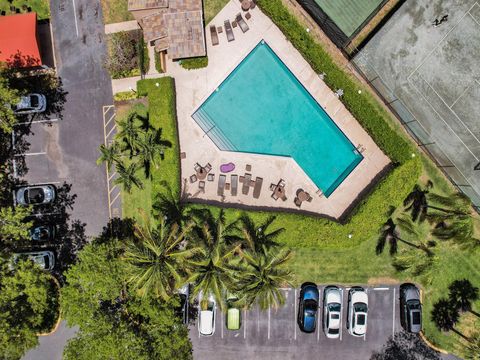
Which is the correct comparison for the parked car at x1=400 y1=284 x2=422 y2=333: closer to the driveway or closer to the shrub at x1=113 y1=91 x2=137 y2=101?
the driveway

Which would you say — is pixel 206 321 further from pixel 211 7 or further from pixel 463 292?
pixel 211 7

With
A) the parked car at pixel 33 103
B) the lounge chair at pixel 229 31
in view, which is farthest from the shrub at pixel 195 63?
the parked car at pixel 33 103

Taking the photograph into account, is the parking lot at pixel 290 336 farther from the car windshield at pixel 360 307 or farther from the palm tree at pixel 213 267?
the palm tree at pixel 213 267

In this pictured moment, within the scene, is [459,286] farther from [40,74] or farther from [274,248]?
[40,74]

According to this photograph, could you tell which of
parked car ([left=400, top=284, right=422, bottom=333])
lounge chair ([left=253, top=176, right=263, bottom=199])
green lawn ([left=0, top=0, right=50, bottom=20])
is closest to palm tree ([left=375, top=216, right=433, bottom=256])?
parked car ([left=400, top=284, right=422, bottom=333])

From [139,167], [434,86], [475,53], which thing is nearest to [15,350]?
[139,167]

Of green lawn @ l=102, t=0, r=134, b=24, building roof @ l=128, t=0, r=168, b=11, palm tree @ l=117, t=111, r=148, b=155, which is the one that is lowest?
palm tree @ l=117, t=111, r=148, b=155

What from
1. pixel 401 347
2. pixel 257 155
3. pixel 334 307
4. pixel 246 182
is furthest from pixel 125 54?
pixel 401 347
